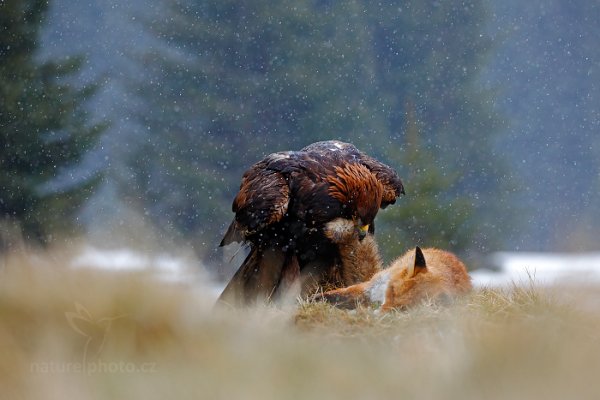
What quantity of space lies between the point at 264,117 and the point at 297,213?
45.2ft

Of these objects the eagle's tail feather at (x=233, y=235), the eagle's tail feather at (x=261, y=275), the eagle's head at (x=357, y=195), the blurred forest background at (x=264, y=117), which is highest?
the blurred forest background at (x=264, y=117)

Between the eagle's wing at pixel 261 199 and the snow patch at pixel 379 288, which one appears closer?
the snow patch at pixel 379 288

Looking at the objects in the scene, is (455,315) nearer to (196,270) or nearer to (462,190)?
(196,270)

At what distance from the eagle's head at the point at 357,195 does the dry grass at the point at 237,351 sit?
2.07 m

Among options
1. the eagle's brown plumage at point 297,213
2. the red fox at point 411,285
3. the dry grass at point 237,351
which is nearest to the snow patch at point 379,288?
the red fox at point 411,285

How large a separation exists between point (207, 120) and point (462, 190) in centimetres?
680

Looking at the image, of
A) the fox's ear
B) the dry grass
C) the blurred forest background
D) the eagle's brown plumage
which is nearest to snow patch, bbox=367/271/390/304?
the fox's ear

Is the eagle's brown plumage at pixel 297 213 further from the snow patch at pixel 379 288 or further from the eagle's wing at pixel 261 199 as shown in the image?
the snow patch at pixel 379 288

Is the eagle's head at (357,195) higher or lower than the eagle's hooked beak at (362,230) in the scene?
higher

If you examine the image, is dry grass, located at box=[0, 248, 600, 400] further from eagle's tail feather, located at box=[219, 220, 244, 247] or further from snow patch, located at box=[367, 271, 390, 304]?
eagle's tail feather, located at box=[219, 220, 244, 247]

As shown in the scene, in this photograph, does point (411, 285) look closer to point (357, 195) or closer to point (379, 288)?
point (379, 288)

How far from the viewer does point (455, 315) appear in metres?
3.25

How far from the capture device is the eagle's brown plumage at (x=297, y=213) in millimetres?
5129

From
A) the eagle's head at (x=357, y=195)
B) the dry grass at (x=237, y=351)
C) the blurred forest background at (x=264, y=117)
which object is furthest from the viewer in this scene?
the blurred forest background at (x=264, y=117)
